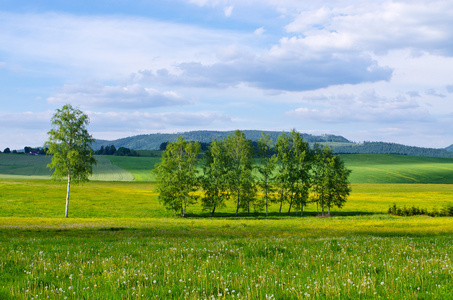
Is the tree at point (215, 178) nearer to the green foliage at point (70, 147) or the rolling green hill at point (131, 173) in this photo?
the green foliage at point (70, 147)

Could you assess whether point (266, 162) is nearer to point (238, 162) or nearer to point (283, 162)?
point (283, 162)

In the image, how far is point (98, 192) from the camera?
98250mm

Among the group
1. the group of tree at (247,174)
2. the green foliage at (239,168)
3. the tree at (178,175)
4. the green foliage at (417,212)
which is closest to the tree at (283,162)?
the group of tree at (247,174)

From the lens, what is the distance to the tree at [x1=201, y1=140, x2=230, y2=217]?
245 ft

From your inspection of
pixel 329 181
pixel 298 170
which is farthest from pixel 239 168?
pixel 329 181

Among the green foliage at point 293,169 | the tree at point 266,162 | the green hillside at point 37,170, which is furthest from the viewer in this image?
the green hillside at point 37,170

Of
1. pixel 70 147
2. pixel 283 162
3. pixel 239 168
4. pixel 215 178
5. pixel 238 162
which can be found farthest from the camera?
pixel 238 162

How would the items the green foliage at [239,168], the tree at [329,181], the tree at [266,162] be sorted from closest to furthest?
the green foliage at [239,168] → the tree at [329,181] → the tree at [266,162]

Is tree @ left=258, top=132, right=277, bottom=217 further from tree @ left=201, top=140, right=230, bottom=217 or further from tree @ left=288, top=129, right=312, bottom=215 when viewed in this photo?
tree @ left=201, top=140, right=230, bottom=217

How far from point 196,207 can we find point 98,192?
31381mm

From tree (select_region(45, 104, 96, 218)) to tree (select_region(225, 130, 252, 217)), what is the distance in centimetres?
2957

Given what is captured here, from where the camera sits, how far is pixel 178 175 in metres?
72.2

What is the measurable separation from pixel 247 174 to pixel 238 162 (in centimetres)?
705

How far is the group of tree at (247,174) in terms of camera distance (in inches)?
2864
